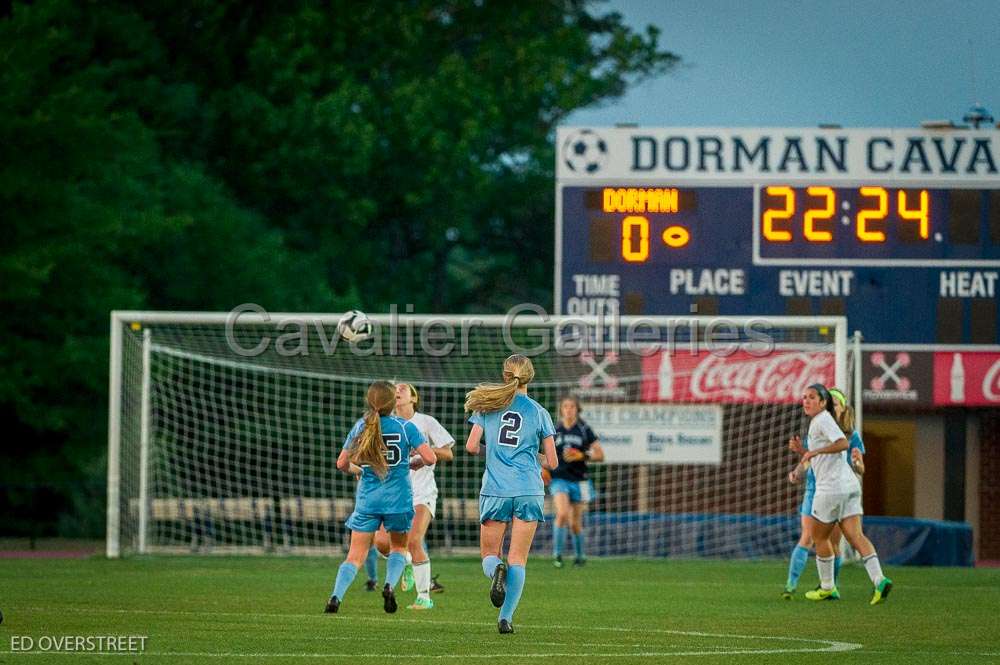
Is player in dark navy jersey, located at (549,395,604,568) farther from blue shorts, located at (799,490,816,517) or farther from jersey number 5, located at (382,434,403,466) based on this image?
jersey number 5, located at (382,434,403,466)

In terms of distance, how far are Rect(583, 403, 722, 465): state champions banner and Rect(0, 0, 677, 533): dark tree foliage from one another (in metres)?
8.54

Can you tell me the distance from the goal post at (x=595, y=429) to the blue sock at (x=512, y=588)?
386 inches

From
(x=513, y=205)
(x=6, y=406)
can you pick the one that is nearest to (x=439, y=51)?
(x=513, y=205)

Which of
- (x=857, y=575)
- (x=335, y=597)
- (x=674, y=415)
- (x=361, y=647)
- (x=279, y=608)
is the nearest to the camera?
(x=361, y=647)

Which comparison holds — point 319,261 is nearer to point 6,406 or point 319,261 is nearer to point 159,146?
point 159,146

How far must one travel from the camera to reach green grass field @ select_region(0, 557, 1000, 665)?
8.92m

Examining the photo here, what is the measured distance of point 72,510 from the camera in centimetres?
2727

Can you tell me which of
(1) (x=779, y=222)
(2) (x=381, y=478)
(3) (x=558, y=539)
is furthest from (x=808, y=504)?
(1) (x=779, y=222)

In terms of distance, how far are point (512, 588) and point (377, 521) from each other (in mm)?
1830

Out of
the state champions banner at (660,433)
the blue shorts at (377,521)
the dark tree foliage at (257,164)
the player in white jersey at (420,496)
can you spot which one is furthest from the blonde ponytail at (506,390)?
the dark tree foliage at (257,164)

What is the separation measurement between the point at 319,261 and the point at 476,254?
21.1 feet

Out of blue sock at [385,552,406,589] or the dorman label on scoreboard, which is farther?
the dorman label on scoreboard

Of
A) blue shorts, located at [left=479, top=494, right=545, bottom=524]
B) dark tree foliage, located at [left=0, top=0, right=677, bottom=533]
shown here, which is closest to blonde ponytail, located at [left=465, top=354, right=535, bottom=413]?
blue shorts, located at [left=479, top=494, right=545, bottom=524]

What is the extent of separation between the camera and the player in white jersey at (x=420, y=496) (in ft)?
39.7
